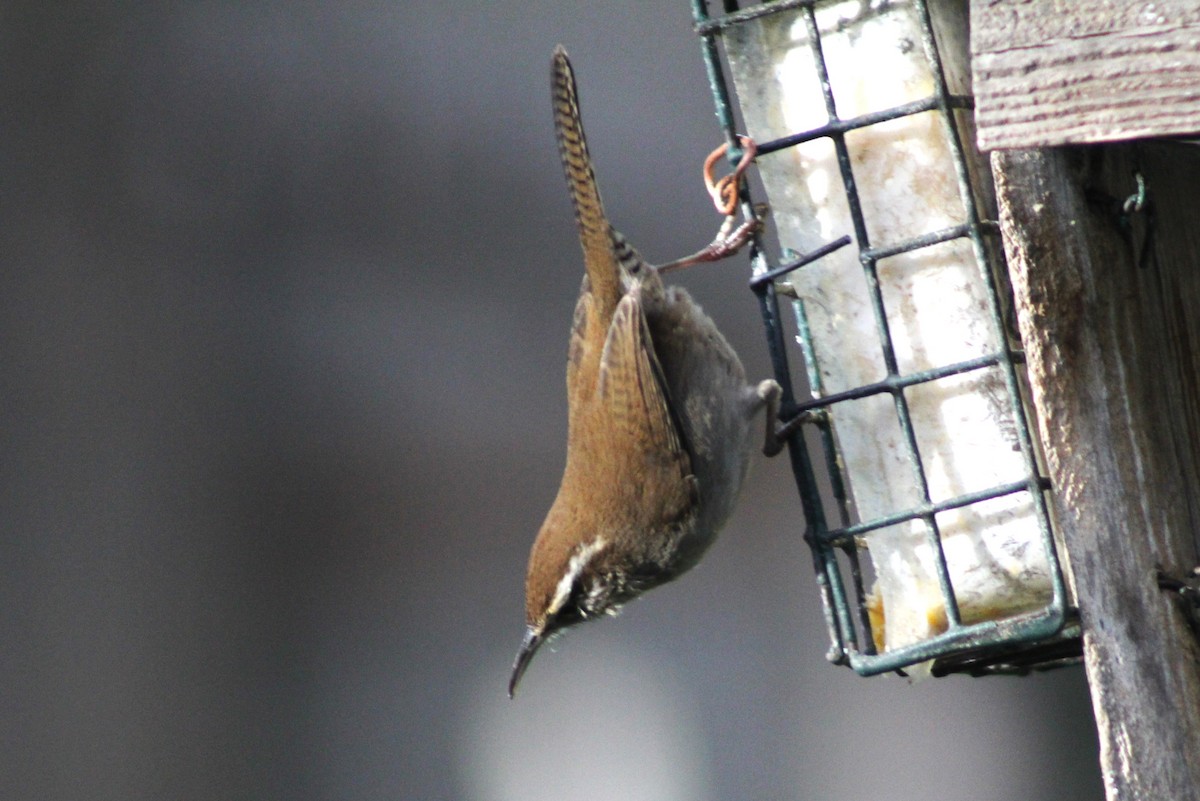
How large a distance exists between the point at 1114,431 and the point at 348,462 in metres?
4.32

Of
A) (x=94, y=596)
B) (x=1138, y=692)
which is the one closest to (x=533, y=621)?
(x=1138, y=692)

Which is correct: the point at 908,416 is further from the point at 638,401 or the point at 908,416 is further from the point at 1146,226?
the point at 638,401

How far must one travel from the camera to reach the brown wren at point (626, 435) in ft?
11.0

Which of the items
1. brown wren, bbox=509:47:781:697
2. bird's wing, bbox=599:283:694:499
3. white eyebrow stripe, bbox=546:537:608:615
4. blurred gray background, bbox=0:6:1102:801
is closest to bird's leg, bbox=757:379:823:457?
brown wren, bbox=509:47:781:697

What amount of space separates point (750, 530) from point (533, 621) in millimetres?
2920

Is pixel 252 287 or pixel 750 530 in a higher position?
pixel 252 287

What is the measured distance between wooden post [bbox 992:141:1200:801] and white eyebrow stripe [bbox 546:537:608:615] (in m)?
1.64

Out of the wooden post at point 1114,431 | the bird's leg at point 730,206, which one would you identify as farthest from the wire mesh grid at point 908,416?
the wooden post at point 1114,431

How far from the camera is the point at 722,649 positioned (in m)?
6.11

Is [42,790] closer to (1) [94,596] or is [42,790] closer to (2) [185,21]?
(1) [94,596]

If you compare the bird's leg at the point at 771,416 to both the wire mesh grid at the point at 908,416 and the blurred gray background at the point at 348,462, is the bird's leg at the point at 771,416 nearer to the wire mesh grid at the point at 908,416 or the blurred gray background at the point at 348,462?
the wire mesh grid at the point at 908,416

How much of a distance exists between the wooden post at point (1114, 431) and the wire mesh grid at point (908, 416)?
13.3 inches

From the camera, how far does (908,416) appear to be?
2549 millimetres

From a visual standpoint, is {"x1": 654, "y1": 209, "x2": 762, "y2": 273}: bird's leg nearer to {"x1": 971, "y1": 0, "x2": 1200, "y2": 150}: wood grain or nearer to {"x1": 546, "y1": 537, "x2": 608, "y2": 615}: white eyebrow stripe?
{"x1": 546, "y1": 537, "x2": 608, "y2": 615}: white eyebrow stripe
